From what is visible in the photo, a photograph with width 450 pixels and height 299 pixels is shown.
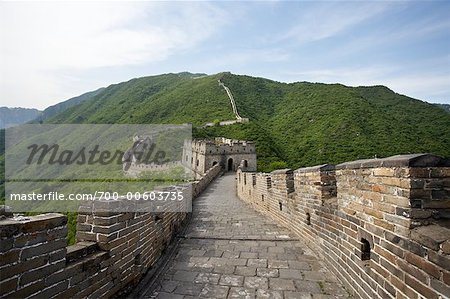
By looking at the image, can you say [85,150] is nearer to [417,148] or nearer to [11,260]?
[417,148]

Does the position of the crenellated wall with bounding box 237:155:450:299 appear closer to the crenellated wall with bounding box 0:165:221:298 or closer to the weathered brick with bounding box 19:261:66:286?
the crenellated wall with bounding box 0:165:221:298

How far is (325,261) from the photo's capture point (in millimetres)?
4211

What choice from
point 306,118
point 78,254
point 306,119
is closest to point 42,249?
point 78,254

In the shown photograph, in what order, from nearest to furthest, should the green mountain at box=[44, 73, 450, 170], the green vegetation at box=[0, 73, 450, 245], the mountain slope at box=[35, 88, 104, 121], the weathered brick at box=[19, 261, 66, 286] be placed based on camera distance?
the weathered brick at box=[19, 261, 66, 286] < the green vegetation at box=[0, 73, 450, 245] < the green mountain at box=[44, 73, 450, 170] < the mountain slope at box=[35, 88, 104, 121]

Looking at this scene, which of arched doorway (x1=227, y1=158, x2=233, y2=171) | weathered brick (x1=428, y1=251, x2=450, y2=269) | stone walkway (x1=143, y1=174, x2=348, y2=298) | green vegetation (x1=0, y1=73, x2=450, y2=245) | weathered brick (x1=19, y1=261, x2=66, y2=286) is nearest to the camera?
weathered brick (x1=428, y1=251, x2=450, y2=269)

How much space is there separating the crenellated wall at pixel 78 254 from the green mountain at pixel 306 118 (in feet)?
98.6

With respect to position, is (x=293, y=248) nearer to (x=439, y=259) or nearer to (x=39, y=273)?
(x=439, y=259)

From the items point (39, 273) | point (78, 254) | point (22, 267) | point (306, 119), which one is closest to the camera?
point (22, 267)

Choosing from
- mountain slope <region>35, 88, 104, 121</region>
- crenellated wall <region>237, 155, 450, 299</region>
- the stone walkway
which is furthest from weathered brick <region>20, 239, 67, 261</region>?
mountain slope <region>35, 88, 104, 121</region>

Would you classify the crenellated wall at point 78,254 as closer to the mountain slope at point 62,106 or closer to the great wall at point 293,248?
the great wall at point 293,248

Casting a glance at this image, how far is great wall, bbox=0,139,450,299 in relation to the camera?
207 cm

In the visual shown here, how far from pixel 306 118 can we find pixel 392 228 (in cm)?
5449

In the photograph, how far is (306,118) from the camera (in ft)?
179

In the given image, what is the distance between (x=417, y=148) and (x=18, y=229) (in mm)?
44741
